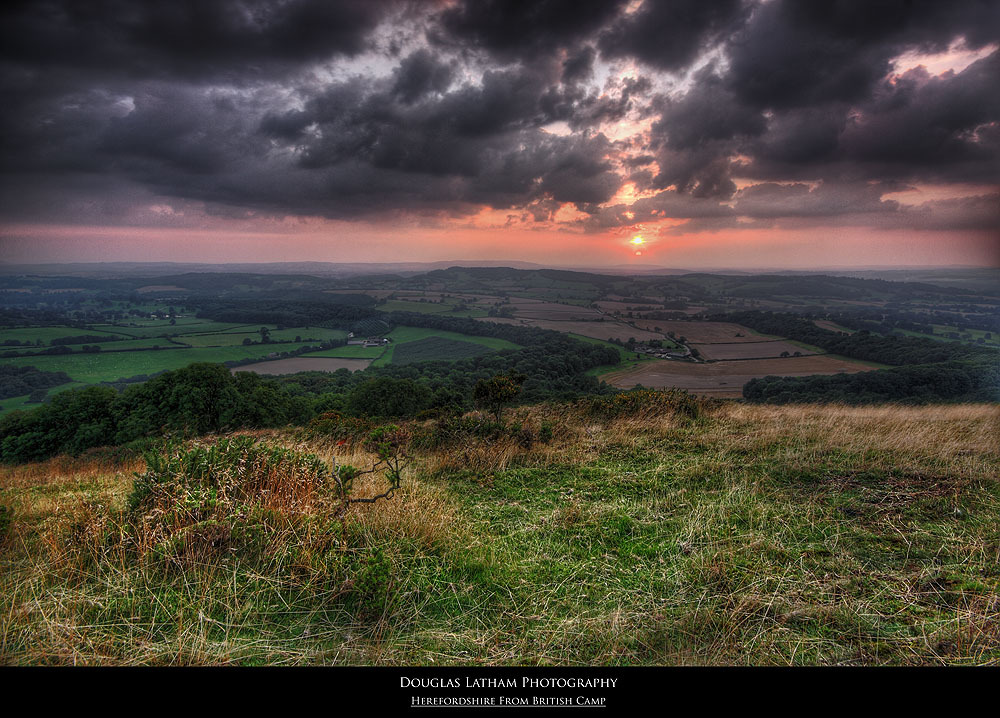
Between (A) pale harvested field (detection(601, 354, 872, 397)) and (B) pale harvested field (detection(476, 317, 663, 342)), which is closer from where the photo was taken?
(A) pale harvested field (detection(601, 354, 872, 397))

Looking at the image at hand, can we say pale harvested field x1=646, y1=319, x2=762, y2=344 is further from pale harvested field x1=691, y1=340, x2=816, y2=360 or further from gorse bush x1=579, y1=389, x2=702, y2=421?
gorse bush x1=579, y1=389, x2=702, y2=421

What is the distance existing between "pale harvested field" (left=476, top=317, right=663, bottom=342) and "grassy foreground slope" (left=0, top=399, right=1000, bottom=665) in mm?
38448

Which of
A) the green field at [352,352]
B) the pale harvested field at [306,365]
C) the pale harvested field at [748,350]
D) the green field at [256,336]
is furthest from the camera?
the green field at [352,352]

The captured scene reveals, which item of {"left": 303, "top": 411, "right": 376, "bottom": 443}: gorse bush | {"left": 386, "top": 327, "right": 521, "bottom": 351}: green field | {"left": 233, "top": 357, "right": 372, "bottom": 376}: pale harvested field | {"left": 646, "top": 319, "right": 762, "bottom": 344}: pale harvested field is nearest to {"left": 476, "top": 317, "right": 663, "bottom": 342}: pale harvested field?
{"left": 646, "top": 319, "right": 762, "bottom": 344}: pale harvested field

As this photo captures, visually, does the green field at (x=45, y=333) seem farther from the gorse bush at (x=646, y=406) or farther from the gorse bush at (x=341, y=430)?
the gorse bush at (x=646, y=406)

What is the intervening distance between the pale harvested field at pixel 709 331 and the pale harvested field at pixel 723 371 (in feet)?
24.6

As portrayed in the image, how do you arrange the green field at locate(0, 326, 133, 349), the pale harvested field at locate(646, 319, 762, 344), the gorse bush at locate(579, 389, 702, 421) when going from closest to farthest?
the gorse bush at locate(579, 389, 702, 421), the green field at locate(0, 326, 133, 349), the pale harvested field at locate(646, 319, 762, 344)

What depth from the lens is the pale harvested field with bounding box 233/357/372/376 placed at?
3969cm

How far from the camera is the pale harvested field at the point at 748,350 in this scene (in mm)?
32406

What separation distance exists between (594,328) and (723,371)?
24849 millimetres

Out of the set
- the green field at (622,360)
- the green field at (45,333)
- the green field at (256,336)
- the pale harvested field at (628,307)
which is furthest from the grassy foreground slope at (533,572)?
the pale harvested field at (628,307)

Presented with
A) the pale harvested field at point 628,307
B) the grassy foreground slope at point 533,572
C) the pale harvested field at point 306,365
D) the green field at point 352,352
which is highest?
the pale harvested field at point 628,307
